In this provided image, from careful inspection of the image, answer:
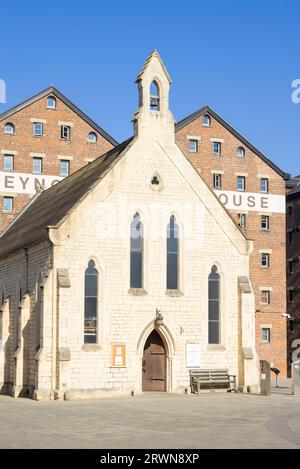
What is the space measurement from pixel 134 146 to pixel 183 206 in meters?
3.61

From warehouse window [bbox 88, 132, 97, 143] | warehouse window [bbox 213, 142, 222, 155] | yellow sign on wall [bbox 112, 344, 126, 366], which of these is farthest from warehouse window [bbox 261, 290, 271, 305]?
yellow sign on wall [bbox 112, 344, 126, 366]

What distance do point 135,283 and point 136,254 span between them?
1.31m

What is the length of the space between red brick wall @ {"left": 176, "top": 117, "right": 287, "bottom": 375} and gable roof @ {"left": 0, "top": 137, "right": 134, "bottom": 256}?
15.9m

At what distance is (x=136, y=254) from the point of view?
35.2m

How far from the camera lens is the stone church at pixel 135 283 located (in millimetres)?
33031

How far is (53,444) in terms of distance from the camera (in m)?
17.3

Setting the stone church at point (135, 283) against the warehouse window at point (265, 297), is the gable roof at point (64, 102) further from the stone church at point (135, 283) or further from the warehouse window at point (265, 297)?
the stone church at point (135, 283)

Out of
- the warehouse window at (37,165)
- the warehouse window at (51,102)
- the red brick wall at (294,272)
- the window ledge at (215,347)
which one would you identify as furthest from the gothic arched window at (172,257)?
the red brick wall at (294,272)

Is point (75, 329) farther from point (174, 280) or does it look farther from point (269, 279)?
point (269, 279)

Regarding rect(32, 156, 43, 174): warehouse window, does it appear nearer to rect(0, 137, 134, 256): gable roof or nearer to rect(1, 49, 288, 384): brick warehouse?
rect(0, 137, 134, 256): gable roof

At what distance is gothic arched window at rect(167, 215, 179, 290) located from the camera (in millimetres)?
35844

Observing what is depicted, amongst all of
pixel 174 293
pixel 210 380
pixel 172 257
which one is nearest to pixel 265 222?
pixel 172 257

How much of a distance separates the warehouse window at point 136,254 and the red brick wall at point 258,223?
24.4m

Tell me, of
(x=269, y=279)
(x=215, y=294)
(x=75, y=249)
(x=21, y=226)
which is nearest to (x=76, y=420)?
(x=75, y=249)
